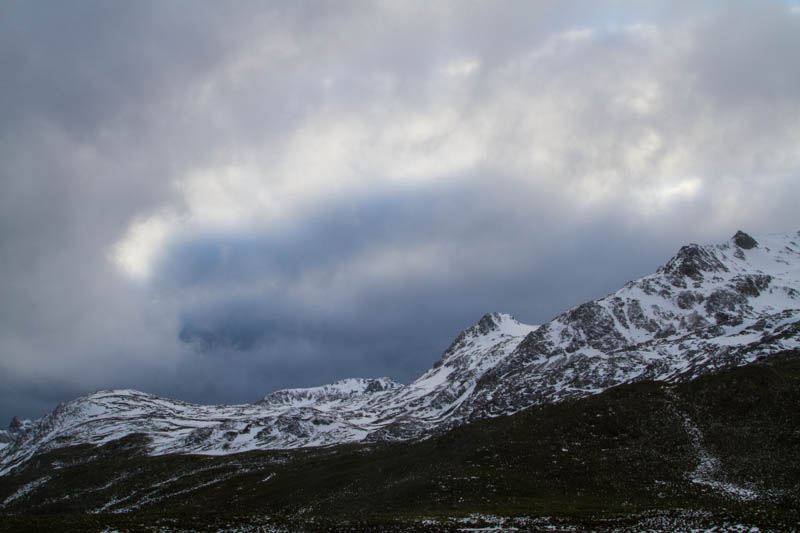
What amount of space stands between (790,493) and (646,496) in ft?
52.3

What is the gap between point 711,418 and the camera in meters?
96.4

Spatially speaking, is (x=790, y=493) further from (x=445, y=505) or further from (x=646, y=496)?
(x=445, y=505)

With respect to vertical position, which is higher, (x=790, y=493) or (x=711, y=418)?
(x=711, y=418)

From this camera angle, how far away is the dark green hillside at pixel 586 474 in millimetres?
57219

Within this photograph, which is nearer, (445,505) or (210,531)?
(210,531)

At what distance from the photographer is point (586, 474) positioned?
79.4 meters

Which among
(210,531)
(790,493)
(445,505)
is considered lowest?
(790,493)

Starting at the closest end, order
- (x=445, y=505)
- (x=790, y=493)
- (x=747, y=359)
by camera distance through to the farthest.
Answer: (x=790, y=493), (x=445, y=505), (x=747, y=359)

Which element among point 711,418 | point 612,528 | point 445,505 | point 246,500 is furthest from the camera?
point 246,500

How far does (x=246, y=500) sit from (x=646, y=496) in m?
92.4

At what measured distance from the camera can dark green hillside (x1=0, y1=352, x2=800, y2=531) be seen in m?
57.2

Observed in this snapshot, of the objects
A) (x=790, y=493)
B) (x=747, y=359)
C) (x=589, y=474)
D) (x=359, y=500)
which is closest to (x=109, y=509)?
(x=359, y=500)

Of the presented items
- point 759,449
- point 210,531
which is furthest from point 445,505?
point 759,449

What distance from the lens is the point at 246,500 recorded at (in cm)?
12106
